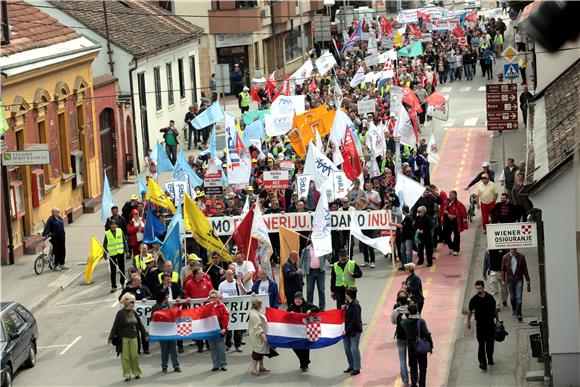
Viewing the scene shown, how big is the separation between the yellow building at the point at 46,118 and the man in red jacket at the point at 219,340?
33.8 feet

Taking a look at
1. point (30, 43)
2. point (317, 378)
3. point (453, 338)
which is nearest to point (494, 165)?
point (30, 43)

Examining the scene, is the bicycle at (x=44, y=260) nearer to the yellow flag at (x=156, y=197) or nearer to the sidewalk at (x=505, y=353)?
the yellow flag at (x=156, y=197)

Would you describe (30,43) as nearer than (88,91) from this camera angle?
Yes

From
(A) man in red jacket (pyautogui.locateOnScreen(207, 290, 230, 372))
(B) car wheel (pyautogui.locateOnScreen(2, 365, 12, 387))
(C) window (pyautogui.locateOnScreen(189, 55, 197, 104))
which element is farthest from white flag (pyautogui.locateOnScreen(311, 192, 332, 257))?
(C) window (pyautogui.locateOnScreen(189, 55, 197, 104))

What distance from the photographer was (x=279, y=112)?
107 ft

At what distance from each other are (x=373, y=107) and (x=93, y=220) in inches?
358

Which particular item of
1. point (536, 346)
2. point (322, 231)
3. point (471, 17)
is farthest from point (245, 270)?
point (471, 17)

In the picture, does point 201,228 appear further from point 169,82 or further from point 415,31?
point 415,31

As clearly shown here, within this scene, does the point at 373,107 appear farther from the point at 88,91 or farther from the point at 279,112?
the point at 88,91

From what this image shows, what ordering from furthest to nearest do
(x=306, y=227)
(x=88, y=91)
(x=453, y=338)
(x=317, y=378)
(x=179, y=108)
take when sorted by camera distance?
(x=179, y=108) → (x=88, y=91) → (x=306, y=227) → (x=453, y=338) → (x=317, y=378)

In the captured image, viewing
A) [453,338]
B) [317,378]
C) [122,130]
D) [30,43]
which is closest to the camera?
[317,378]

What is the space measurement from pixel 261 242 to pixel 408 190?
15.4 feet

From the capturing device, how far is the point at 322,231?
21.2 meters

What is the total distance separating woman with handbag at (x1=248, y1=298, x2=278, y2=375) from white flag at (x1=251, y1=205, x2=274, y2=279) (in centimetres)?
304
